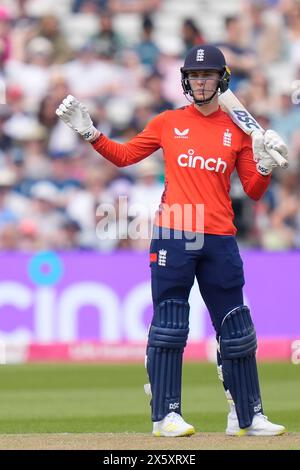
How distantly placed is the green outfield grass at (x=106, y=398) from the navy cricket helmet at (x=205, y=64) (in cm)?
186

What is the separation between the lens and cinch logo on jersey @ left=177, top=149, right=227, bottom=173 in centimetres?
599

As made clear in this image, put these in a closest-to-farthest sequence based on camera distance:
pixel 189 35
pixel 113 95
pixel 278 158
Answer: pixel 278 158 → pixel 113 95 → pixel 189 35

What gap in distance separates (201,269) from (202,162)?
513 mm

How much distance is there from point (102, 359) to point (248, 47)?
451 cm

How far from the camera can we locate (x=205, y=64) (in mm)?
6039

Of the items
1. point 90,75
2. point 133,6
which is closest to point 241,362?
point 90,75

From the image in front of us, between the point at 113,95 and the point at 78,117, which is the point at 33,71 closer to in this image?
the point at 113,95

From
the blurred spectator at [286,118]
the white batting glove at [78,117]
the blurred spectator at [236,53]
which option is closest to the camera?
the white batting glove at [78,117]

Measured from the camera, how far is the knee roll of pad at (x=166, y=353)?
236 inches

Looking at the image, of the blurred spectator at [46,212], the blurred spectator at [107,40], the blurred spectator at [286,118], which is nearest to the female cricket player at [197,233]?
the blurred spectator at [46,212]

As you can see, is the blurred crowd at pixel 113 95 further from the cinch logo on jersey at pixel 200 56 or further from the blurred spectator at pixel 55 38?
the cinch logo on jersey at pixel 200 56

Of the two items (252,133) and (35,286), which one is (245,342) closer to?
(252,133)
